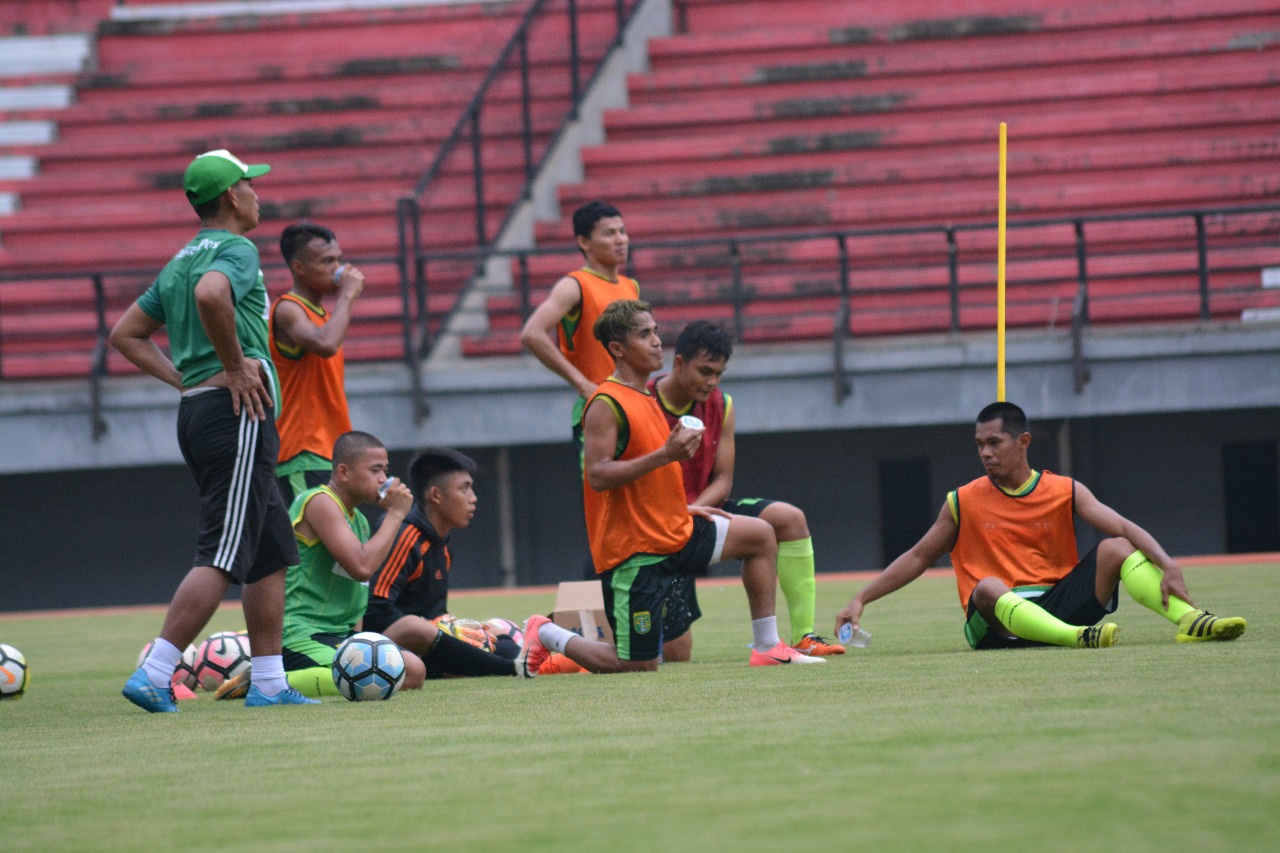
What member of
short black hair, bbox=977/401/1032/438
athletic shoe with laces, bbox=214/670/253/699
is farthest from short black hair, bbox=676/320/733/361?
athletic shoe with laces, bbox=214/670/253/699

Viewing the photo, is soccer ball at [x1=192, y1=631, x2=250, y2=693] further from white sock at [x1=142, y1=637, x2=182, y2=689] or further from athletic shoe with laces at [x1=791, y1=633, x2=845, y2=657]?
athletic shoe with laces at [x1=791, y1=633, x2=845, y2=657]

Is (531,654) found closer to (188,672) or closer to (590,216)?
(188,672)

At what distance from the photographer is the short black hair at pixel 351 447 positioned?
251 inches

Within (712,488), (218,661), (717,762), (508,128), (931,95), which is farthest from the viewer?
(508,128)

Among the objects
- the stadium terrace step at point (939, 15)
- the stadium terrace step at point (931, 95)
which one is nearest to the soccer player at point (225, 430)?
the stadium terrace step at point (931, 95)

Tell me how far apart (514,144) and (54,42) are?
21.3ft

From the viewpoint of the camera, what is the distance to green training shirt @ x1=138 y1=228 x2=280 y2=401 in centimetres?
554

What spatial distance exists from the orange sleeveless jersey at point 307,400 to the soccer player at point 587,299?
→ 0.87m

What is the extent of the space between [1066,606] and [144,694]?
132 inches

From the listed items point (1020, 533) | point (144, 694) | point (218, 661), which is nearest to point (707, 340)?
point (1020, 533)

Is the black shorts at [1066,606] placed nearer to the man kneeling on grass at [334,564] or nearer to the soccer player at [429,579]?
the soccer player at [429,579]

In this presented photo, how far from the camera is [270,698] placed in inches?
223

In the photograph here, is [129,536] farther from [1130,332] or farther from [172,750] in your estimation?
[172,750]

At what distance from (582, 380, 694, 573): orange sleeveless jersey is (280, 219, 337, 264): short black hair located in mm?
1547
